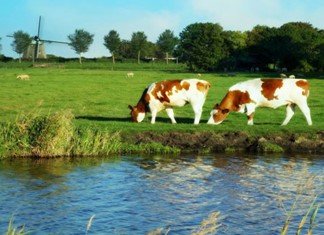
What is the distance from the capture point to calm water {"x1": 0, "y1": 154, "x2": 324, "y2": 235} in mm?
11071

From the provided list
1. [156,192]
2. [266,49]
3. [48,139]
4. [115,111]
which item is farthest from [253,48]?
[156,192]

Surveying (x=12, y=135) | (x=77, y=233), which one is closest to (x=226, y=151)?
(x=12, y=135)

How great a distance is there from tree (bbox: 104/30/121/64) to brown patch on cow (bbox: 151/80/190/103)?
150 m

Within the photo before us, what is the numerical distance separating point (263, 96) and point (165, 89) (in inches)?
151

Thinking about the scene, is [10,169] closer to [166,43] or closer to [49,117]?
[49,117]

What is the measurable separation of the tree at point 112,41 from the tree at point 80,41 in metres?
4.82

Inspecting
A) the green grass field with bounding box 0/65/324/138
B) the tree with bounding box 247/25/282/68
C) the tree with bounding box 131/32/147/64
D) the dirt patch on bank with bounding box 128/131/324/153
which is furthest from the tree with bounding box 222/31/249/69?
the dirt patch on bank with bounding box 128/131/324/153

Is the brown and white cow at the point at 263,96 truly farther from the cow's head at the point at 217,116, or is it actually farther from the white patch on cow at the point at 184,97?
the white patch on cow at the point at 184,97

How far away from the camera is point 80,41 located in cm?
16738

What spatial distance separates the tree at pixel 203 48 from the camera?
391 feet

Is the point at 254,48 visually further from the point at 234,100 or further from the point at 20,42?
the point at 234,100

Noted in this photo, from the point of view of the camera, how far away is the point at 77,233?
1035 cm

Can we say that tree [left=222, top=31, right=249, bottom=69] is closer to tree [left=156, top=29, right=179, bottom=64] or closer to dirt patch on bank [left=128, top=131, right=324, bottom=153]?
tree [left=156, top=29, right=179, bottom=64]

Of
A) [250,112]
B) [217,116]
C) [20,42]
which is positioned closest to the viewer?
[250,112]
